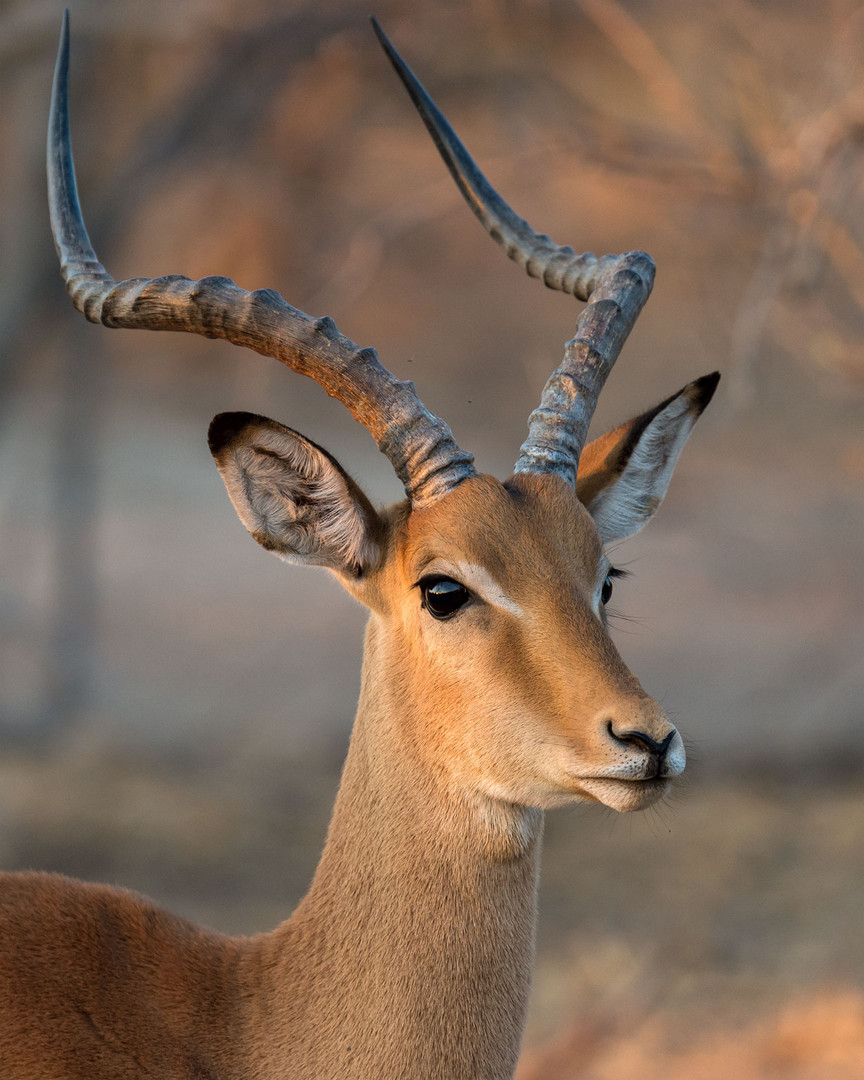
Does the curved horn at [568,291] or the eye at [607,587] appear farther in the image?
the curved horn at [568,291]

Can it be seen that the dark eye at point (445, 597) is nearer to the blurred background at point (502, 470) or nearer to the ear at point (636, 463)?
the ear at point (636, 463)

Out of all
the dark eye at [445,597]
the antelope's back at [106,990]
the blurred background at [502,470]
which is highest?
the blurred background at [502,470]

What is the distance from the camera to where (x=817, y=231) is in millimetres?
8375

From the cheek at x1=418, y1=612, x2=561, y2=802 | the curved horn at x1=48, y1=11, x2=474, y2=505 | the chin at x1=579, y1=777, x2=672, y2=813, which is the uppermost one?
the curved horn at x1=48, y1=11, x2=474, y2=505

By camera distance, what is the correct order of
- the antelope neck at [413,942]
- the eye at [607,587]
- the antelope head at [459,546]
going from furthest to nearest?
the eye at [607,587] < the antelope neck at [413,942] < the antelope head at [459,546]

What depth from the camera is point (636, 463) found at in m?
4.63

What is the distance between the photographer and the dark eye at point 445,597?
13.0 ft

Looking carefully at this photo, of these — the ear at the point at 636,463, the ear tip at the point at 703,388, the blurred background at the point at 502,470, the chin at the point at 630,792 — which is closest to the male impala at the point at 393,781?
the chin at the point at 630,792

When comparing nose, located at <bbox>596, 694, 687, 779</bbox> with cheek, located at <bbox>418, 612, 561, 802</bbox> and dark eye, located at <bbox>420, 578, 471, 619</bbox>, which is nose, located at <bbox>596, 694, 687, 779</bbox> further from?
dark eye, located at <bbox>420, 578, 471, 619</bbox>

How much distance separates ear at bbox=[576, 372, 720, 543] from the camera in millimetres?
4559

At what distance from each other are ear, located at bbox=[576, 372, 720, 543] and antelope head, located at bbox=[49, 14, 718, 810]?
0.5 inches

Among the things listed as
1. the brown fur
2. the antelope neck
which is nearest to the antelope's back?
the brown fur

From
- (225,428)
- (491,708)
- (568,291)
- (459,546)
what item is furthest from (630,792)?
(568,291)

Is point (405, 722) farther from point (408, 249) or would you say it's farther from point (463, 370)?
point (408, 249)
